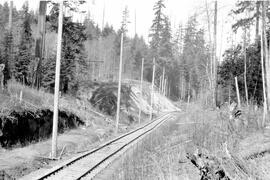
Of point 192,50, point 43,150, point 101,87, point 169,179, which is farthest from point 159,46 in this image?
point 169,179

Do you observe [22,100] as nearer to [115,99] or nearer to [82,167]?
[82,167]

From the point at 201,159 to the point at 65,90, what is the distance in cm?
2668

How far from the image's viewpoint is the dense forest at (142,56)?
23.8 meters

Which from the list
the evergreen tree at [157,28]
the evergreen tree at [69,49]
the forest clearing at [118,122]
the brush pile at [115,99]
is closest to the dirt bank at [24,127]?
the forest clearing at [118,122]

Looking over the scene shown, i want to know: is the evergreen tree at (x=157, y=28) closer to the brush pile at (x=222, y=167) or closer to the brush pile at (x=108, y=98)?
the brush pile at (x=108, y=98)

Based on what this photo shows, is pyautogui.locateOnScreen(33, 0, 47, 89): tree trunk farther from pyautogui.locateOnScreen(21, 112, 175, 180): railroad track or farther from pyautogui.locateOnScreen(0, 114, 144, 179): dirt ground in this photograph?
pyautogui.locateOnScreen(21, 112, 175, 180): railroad track

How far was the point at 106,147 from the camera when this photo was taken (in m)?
17.2

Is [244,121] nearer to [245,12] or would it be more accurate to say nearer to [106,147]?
[106,147]

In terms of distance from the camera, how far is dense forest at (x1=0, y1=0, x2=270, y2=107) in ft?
78.0

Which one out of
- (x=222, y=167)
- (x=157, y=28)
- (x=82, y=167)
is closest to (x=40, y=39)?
(x=82, y=167)

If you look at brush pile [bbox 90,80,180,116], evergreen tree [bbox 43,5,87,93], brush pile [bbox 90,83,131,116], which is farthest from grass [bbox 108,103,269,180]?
brush pile [bbox 90,80,180,116]

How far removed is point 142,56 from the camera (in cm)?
8506

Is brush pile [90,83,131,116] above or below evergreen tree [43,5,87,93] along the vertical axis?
below

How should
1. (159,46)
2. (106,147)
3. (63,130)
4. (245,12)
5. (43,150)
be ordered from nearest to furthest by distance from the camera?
(43,150), (106,147), (63,130), (245,12), (159,46)
